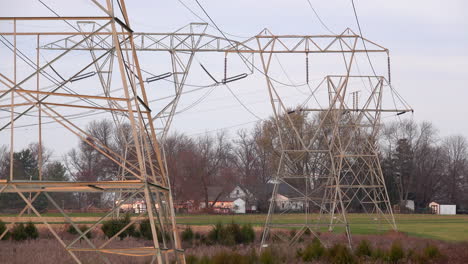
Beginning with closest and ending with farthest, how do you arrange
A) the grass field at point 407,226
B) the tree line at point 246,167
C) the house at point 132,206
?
the grass field at point 407,226
the house at point 132,206
the tree line at point 246,167

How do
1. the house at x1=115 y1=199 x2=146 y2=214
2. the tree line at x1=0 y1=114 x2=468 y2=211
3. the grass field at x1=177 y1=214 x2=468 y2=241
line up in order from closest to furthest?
the grass field at x1=177 y1=214 x2=468 y2=241 < the house at x1=115 y1=199 x2=146 y2=214 < the tree line at x1=0 y1=114 x2=468 y2=211

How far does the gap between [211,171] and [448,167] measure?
4292cm

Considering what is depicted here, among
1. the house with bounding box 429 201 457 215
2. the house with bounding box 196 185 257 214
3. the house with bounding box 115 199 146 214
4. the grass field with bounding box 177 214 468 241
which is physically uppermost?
the house with bounding box 115 199 146 214

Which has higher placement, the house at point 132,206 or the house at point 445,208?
the house at point 132,206

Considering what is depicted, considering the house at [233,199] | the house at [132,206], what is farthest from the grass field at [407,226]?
the house at [233,199]

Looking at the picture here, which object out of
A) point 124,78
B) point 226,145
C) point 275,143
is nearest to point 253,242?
point 124,78

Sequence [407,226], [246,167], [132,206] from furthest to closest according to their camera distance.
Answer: [246,167] < [407,226] < [132,206]

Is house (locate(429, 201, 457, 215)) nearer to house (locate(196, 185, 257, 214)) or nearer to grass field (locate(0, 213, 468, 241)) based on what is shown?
house (locate(196, 185, 257, 214))

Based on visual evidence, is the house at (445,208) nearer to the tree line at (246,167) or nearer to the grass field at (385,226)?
the tree line at (246,167)

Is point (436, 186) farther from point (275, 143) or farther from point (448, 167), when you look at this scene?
point (275, 143)

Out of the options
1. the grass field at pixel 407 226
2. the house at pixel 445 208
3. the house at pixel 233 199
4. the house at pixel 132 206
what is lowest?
the house at pixel 445 208

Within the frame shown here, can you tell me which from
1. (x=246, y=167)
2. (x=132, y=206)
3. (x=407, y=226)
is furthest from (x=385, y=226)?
(x=246, y=167)

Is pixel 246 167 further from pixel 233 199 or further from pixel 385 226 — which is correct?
pixel 385 226

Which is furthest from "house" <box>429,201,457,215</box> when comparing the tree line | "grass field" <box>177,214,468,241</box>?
"grass field" <box>177,214,468,241</box>
